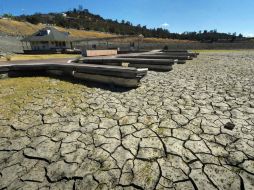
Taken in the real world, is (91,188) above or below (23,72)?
below

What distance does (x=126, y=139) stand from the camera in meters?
3.62

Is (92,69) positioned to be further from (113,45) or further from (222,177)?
(113,45)

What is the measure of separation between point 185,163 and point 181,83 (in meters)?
4.64

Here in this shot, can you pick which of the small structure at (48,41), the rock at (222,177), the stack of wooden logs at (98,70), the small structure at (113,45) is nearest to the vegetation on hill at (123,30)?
the small structure at (113,45)

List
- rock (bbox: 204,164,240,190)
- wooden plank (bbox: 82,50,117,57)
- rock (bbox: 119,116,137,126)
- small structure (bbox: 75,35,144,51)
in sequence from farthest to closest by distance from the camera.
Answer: small structure (bbox: 75,35,144,51) < wooden plank (bbox: 82,50,117,57) < rock (bbox: 119,116,137,126) < rock (bbox: 204,164,240,190)

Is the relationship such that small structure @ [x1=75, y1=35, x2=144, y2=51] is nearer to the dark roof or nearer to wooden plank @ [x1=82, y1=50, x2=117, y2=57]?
the dark roof

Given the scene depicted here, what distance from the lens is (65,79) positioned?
7.60 meters

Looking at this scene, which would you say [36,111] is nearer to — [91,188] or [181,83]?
[91,188]

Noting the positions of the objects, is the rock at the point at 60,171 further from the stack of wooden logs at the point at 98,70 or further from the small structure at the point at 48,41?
the small structure at the point at 48,41

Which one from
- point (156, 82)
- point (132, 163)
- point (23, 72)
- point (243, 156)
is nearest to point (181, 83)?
point (156, 82)

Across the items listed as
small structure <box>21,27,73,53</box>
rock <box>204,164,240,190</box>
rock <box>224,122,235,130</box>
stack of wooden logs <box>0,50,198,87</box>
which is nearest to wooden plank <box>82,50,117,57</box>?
stack of wooden logs <box>0,50,198,87</box>

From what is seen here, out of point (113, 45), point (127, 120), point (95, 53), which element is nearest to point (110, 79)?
point (127, 120)

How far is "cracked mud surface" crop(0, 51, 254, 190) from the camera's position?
2709mm

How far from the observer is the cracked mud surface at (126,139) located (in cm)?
271
